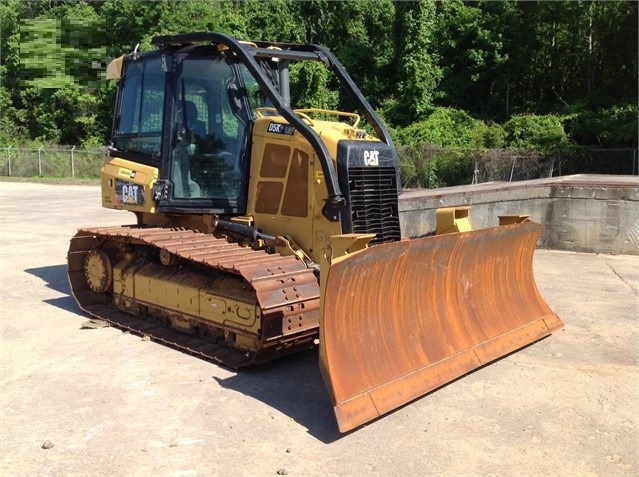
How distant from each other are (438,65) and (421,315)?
3651 cm

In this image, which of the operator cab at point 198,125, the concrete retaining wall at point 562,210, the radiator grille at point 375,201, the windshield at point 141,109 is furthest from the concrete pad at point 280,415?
the concrete retaining wall at point 562,210

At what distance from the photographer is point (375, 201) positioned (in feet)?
19.9

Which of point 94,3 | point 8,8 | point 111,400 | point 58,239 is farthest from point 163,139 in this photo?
point 8,8

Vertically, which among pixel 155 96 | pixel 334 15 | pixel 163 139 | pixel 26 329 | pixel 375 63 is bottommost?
pixel 26 329

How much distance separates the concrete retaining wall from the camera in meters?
12.2

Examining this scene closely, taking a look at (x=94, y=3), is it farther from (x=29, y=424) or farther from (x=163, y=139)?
(x=29, y=424)

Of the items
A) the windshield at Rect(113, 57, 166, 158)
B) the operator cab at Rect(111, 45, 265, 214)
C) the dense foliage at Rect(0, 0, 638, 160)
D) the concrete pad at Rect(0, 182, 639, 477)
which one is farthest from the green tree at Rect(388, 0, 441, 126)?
the concrete pad at Rect(0, 182, 639, 477)

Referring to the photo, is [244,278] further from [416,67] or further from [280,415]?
[416,67]

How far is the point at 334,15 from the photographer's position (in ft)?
143

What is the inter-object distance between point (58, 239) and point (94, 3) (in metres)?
22.5

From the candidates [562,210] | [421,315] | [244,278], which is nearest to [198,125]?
[244,278]

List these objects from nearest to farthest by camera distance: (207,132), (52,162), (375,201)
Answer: (375,201)
(207,132)
(52,162)

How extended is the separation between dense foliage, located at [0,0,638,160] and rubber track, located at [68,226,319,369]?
83.7ft

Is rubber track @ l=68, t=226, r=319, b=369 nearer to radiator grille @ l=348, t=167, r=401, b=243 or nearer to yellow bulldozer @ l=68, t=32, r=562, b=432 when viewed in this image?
yellow bulldozer @ l=68, t=32, r=562, b=432
